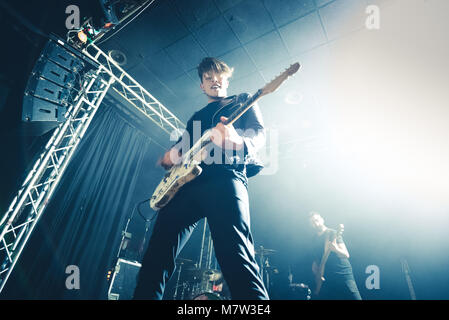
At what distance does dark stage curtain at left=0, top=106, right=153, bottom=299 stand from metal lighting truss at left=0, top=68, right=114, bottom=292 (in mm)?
920

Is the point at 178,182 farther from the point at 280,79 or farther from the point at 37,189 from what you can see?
the point at 37,189

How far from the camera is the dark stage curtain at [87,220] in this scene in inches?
143

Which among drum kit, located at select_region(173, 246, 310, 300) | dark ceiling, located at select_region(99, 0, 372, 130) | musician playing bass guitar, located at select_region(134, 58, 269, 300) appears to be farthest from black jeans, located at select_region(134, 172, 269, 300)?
dark ceiling, located at select_region(99, 0, 372, 130)

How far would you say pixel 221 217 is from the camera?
1073 millimetres

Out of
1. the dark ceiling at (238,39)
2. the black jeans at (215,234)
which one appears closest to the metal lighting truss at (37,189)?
the dark ceiling at (238,39)

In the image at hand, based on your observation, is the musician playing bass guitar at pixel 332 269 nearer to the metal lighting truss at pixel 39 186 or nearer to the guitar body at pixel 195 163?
the guitar body at pixel 195 163

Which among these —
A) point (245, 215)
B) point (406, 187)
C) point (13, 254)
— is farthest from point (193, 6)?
point (406, 187)

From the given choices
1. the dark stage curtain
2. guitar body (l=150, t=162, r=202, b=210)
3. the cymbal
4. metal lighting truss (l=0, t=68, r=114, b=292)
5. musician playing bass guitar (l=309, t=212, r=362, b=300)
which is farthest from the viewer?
the cymbal

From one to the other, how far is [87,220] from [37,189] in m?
1.62

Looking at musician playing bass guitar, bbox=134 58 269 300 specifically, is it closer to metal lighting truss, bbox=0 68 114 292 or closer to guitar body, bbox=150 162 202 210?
guitar body, bbox=150 162 202 210

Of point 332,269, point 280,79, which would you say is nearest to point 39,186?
point 280,79

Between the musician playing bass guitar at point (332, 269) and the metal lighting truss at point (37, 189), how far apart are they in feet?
14.3

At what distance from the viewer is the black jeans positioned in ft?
3.08
